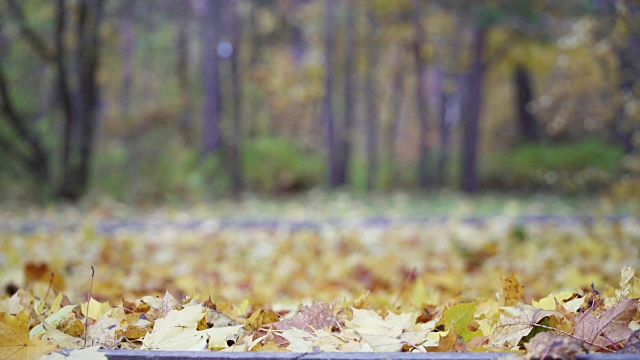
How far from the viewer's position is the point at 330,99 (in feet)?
57.8

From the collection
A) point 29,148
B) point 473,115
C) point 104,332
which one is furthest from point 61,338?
point 473,115

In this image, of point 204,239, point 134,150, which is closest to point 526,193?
point 134,150

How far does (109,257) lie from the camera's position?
5.38 meters

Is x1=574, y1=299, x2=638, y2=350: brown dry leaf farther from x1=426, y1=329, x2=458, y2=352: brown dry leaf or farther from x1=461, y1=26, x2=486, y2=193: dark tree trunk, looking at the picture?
x1=461, y1=26, x2=486, y2=193: dark tree trunk

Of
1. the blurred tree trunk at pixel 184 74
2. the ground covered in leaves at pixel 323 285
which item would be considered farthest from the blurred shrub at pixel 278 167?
the ground covered in leaves at pixel 323 285

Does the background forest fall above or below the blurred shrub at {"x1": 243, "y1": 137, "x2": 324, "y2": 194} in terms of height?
above

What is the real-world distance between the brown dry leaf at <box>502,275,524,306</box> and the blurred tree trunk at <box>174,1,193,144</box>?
803 inches

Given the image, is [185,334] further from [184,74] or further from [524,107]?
[524,107]

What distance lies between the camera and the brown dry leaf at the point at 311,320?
1863mm

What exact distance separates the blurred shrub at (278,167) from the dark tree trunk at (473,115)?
4.40 meters

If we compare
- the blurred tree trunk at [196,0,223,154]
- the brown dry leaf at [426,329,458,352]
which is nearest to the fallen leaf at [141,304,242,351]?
the brown dry leaf at [426,329,458,352]

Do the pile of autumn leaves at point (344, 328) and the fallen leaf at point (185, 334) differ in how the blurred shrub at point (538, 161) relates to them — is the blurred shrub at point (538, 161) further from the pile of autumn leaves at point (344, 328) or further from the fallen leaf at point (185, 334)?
the fallen leaf at point (185, 334)

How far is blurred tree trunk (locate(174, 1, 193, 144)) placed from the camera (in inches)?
866

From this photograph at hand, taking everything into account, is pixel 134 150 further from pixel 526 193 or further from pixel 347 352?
pixel 347 352
